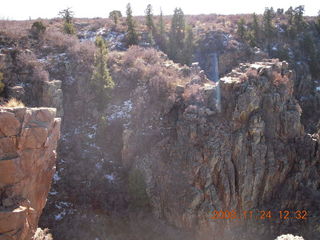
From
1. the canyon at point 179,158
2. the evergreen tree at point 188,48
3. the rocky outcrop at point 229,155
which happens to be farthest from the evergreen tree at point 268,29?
the rocky outcrop at point 229,155

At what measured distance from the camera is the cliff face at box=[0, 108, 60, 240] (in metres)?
10.1

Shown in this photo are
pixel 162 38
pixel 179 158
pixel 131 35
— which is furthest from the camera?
pixel 162 38

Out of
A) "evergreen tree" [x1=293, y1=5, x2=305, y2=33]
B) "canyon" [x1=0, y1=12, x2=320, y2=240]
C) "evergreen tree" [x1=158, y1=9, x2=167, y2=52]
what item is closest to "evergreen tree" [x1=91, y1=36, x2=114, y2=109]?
"canyon" [x1=0, y1=12, x2=320, y2=240]

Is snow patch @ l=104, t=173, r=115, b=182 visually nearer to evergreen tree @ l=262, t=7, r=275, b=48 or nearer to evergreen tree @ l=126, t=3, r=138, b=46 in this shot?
evergreen tree @ l=126, t=3, r=138, b=46

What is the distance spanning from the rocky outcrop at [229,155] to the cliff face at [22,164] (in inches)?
376

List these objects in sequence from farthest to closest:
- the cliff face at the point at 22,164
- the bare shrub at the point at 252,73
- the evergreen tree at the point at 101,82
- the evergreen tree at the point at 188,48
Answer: the evergreen tree at the point at 188,48 → the evergreen tree at the point at 101,82 → the bare shrub at the point at 252,73 → the cliff face at the point at 22,164

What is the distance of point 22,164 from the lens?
1075 centimetres

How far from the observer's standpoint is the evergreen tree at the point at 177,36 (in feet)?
125

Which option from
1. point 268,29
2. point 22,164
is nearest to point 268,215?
point 22,164

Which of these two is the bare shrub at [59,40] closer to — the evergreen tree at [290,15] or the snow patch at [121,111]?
the snow patch at [121,111]

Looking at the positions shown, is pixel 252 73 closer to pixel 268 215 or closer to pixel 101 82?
pixel 268 215

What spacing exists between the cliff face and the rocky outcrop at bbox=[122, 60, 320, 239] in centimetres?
955

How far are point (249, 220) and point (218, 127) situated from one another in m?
6.96

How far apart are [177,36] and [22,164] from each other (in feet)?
112
